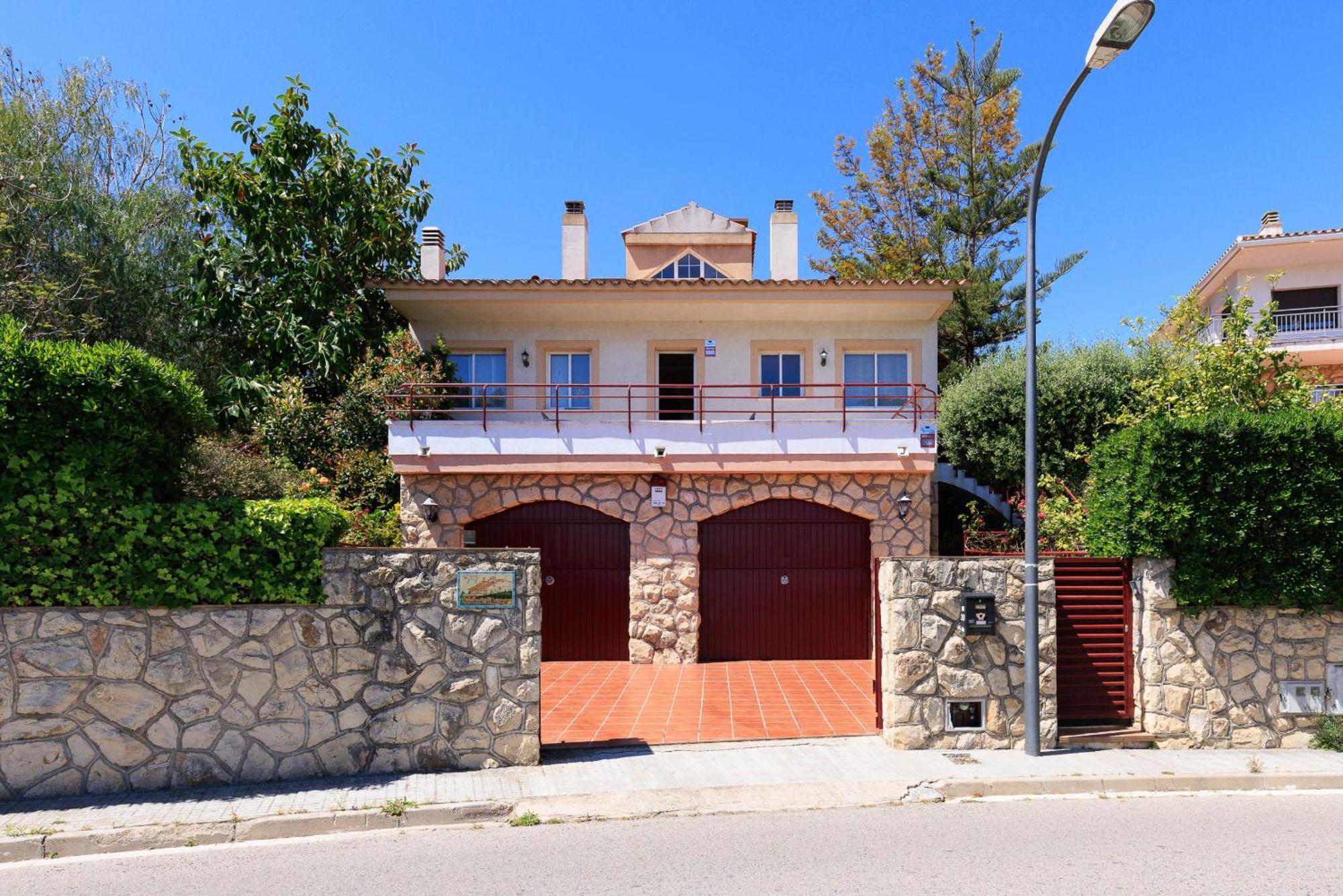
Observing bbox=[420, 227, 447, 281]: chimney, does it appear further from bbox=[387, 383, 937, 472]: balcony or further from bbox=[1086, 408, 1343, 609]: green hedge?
bbox=[1086, 408, 1343, 609]: green hedge

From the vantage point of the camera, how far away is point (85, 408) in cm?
646

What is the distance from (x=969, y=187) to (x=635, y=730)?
2162 centimetres

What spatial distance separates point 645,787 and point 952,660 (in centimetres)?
330

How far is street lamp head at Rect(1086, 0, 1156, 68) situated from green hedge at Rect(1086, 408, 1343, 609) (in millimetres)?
→ 3579

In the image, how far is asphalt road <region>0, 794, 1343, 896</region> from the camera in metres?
5.05

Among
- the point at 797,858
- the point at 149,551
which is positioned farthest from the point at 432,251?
the point at 797,858

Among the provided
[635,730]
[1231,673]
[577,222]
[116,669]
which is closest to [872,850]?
[635,730]

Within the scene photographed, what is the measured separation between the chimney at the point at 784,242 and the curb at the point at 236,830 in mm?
13465

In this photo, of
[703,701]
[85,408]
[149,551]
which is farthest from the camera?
[703,701]

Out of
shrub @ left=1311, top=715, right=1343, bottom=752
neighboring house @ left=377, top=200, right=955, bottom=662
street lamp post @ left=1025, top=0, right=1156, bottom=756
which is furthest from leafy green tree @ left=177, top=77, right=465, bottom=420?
shrub @ left=1311, top=715, right=1343, bottom=752

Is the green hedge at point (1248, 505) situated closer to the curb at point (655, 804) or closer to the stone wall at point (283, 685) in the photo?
the curb at point (655, 804)

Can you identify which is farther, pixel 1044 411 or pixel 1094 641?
pixel 1044 411

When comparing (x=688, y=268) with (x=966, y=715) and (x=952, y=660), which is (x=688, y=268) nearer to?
(x=952, y=660)

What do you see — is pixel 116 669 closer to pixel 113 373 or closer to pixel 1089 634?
pixel 113 373
